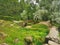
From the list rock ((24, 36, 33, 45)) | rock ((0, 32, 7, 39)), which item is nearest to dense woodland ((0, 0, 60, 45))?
rock ((0, 32, 7, 39))

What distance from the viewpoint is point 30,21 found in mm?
32938

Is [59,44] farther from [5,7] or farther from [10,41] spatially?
[5,7]

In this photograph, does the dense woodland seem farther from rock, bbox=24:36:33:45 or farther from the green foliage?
rock, bbox=24:36:33:45

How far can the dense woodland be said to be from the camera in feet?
63.7

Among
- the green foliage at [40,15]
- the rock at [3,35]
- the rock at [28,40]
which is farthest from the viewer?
the green foliage at [40,15]

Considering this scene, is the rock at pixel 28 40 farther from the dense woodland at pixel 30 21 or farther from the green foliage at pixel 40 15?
the green foliage at pixel 40 15

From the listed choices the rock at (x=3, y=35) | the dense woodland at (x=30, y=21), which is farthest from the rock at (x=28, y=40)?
the rock at (x=3, y=35)

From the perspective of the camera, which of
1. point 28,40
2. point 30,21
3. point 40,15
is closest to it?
point 28,40

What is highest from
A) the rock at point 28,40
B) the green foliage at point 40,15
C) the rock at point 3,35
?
the green foliage at point 40,15

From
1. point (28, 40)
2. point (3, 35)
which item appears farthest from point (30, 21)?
point (28, 40)

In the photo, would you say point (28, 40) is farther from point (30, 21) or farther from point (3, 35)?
point (30, 21)

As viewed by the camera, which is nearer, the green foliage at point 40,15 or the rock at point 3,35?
the rock at point 3,35

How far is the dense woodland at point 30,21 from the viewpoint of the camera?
19.4m

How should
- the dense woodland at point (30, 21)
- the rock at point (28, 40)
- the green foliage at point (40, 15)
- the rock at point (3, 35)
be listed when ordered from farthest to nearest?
the green foliage at point (40, 15) < the dense woodland at point (30, 21) < the rock at point (3, 35) < the rock at point (28, 40)
